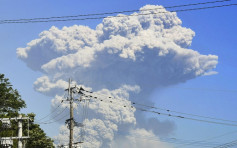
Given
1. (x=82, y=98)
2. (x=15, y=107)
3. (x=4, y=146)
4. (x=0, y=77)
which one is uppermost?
(x=0, y=77)

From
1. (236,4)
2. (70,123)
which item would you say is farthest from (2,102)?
(236,4)

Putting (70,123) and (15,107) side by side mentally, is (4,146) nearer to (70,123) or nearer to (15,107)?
(70,123)

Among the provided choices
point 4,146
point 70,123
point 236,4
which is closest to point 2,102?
point 4,146

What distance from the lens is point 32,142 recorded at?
283 ft

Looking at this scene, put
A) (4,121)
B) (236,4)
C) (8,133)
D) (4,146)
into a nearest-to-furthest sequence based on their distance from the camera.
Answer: (236,4) → (4,121) → (4,146) → (8,133)

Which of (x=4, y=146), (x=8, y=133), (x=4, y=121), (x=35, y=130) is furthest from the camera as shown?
(x=35, y=130)

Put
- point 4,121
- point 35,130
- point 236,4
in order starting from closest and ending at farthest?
point 236,4, point 4,121, point 35,130

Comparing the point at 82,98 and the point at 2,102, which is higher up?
Result: the point at 2,102

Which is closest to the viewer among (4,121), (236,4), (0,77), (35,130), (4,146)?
(236,4)

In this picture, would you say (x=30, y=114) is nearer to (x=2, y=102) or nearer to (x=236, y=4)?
(x=2, y=102)

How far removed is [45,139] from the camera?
88.1 meters

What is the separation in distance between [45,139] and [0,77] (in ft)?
50.5

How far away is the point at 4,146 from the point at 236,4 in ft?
137

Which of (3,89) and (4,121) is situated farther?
(3,89)
